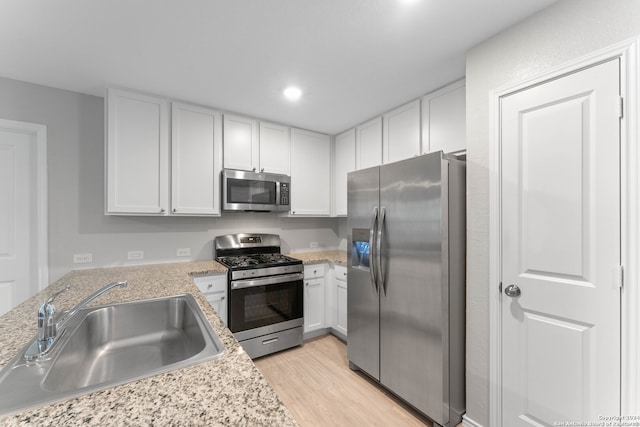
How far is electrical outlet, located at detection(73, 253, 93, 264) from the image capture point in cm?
240

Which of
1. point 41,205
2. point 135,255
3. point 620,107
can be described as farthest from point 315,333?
point 620,107

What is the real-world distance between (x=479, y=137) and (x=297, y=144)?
6.77 feet

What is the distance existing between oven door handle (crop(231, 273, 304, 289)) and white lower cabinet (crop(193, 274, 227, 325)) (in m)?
0.10

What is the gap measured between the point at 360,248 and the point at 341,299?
89cm

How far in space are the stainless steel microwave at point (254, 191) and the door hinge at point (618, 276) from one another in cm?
257

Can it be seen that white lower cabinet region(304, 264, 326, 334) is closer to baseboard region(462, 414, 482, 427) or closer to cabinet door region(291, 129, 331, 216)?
cabinet door region(291, 129, 331, 216)

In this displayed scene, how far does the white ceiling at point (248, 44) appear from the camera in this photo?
145 cm

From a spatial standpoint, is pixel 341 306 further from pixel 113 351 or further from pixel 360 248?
pixel 113 351

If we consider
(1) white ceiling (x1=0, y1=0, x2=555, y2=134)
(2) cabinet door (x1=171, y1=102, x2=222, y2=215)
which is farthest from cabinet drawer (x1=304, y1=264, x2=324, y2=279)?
(1) white ceiling (x1=0, y1=0, x2=555, y2=134)

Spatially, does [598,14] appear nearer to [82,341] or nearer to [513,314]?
[513,314]

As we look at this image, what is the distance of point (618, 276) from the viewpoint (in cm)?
121

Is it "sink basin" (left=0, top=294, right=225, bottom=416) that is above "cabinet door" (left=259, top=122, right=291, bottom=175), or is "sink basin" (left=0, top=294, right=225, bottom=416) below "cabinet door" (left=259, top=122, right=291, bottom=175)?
below

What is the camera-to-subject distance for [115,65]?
198cm

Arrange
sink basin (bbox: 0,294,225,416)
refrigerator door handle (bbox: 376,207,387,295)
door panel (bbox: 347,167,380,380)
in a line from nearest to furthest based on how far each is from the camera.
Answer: sink basin (bbox: 0,294,225,416), refrigerator door handle (bbox: 376,207,387,295), door panel (bbox: 347,167,380,380)
